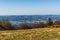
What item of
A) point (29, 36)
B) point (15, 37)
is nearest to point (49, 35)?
point (29, 36)

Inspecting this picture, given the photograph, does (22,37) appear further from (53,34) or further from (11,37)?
(53,34)

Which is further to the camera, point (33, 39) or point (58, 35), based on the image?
point (58, 35)

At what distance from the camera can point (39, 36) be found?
8.80m

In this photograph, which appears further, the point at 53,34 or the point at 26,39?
the point at 53,34

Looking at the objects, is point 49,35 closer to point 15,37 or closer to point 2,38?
point 15,37

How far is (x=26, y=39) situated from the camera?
830cm

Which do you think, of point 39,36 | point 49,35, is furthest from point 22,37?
point 49,35

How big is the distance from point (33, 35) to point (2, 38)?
1681 mm

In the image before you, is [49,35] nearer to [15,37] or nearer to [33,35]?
[33,35]

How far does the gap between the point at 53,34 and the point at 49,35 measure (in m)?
0.40

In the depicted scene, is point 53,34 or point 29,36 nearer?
point 29,36

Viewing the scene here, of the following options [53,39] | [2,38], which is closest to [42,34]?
[53,39]

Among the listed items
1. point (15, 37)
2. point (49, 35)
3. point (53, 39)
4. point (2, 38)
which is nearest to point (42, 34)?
point (49, 35)

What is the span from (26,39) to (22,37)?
1.29 feet
